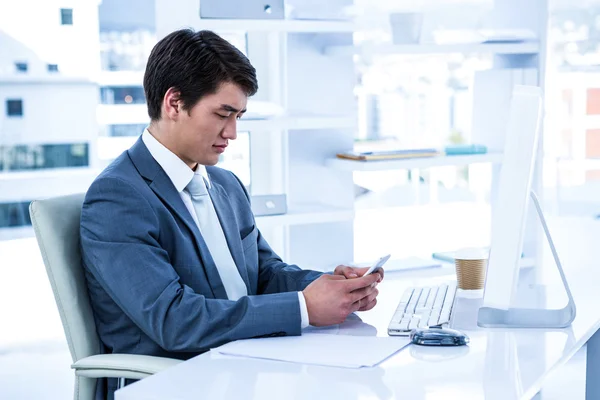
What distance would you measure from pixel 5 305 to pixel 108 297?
4.70 feet

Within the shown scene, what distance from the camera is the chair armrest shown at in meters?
1.61

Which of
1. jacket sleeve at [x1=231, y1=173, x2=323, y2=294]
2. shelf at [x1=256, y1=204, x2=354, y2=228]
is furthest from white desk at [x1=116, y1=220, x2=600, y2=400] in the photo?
shelf at [x1=256, y1=204, x2=354, y2=228]

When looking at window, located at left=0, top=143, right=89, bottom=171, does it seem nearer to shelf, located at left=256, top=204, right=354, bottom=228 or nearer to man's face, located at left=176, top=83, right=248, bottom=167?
shelf, located at left=256, top=204, right=354, bottom=228

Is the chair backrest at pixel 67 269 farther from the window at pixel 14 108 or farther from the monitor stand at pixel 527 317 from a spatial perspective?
the window at pixel 14 108

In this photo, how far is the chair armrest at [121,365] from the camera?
1.61 meters

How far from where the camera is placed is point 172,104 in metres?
1.82

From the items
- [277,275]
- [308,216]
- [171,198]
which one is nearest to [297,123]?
[308,216]

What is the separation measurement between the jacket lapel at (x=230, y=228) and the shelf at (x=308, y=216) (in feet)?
2.42

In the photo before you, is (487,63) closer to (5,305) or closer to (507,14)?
(507,14)

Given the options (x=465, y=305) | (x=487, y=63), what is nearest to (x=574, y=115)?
(x=487, y=63)

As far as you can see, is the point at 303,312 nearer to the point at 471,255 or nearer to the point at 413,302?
the point at 413,302

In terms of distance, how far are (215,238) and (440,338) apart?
60cm

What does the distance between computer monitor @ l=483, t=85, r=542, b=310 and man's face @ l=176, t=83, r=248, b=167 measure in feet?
1.95

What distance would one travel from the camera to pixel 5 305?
3.02 meters
